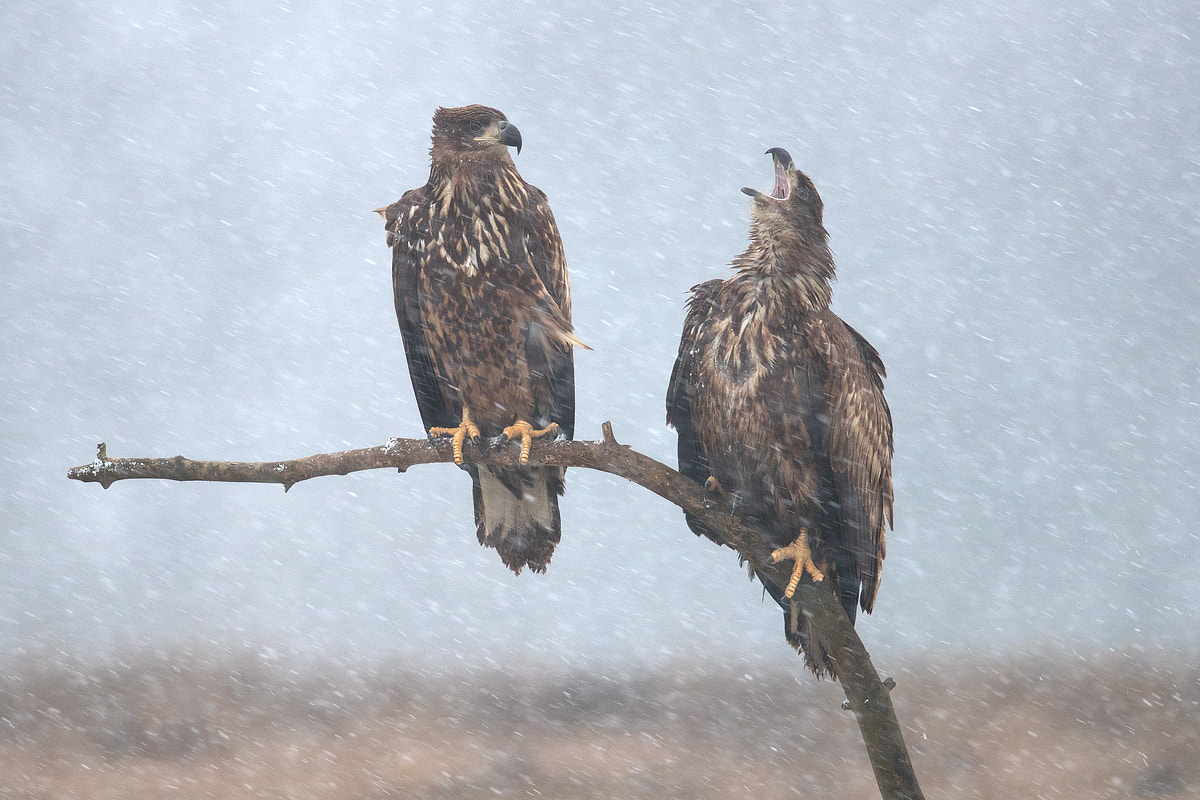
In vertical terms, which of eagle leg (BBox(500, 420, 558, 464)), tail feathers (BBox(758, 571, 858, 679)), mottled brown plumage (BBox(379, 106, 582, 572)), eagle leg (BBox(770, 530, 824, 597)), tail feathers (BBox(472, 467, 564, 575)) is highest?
mottled brown plumage (BBox(379, 106, 582, 572))

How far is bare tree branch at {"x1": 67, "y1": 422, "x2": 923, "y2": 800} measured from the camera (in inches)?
116

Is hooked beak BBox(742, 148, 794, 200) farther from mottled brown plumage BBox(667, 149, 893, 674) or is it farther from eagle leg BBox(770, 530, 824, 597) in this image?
eagle leg BBox(770, 530, 824, 597)

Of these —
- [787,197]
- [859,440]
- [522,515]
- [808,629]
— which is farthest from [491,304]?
[808,629]

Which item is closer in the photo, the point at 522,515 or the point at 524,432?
the point at 524,432

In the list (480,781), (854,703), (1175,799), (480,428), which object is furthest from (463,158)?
(1175,799)

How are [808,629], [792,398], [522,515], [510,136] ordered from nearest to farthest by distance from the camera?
[792,398], [808,629], [510,136], [522,515]

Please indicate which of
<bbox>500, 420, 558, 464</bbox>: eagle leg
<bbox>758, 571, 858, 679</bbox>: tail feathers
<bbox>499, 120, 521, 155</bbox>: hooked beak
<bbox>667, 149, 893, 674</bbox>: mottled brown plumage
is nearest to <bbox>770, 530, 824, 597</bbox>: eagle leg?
<bbox>667, 149, 893, 674</bbox>: mottled brown plumage

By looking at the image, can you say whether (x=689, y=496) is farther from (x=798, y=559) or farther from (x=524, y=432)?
(x=524, y=432)

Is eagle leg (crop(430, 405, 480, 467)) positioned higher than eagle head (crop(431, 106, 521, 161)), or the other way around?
eagle head (crop(431, 106, 521, 161))

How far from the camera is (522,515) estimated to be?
365 centimetres

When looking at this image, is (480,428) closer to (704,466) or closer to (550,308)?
(550,308)

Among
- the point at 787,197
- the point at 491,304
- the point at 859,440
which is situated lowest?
the point at 859,440

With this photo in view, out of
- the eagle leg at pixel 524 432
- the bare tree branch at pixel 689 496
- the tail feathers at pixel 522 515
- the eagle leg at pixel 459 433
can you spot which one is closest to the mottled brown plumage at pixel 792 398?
the bare tree branch at pixel 689 496

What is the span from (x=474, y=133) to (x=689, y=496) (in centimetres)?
155
